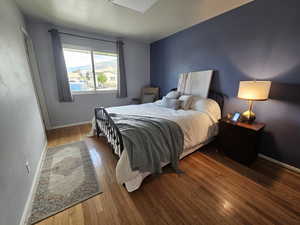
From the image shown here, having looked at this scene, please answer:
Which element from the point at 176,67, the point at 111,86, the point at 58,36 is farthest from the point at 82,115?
the point at 176,67

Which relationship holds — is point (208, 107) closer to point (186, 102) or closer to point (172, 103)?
point (186, 102)

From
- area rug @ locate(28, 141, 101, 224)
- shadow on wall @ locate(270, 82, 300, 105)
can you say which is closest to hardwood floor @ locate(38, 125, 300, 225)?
area rug @ locate(28, 141, 101, 224)

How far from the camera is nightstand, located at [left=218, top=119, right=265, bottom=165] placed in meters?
1.88

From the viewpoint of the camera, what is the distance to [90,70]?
12.2ft

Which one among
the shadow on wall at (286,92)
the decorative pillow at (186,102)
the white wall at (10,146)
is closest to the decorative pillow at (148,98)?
the decorative pillow at (186,102)

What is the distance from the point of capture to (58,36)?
301 centimetres

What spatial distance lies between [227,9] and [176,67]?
1581mm

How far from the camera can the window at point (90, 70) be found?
11.4 feet

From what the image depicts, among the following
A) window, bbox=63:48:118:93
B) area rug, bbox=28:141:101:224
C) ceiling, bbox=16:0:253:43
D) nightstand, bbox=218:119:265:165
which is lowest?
area rug, bbox=28:141:101:224

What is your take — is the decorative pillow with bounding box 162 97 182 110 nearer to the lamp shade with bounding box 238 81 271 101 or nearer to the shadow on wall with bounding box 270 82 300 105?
the lamp shade with bounding box 238 81 271 101

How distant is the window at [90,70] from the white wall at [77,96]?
0.28 meters

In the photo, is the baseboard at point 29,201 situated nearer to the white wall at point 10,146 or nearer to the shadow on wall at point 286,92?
the white wall at point 10,146

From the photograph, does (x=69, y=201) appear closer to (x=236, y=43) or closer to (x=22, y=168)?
(x=22, y=168)

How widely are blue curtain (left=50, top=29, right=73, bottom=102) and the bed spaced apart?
1.26m
